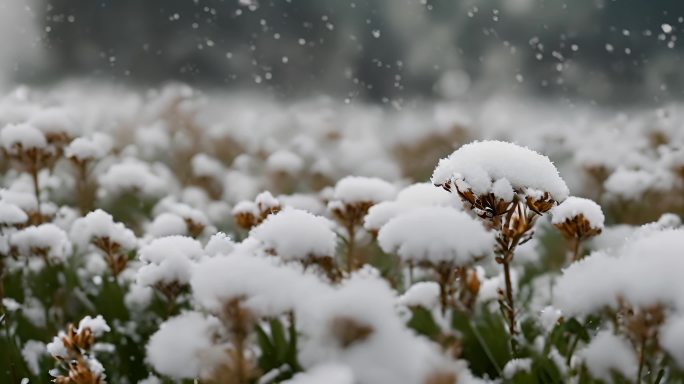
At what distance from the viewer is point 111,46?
14883 mm

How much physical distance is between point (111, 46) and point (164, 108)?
898 cm

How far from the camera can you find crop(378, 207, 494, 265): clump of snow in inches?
39.3

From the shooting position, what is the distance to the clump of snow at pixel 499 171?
3.62ft

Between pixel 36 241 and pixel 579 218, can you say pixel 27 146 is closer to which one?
pixel 36 241

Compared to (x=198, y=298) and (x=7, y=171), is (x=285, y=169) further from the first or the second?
(x=198, y=298)

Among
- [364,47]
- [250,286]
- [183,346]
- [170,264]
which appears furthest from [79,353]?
[364,47]

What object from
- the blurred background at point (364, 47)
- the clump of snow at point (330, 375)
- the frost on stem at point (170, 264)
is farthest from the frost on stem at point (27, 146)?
the blurred background at point (364, 47)

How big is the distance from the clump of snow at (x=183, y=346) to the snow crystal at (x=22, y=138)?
123 centimetres

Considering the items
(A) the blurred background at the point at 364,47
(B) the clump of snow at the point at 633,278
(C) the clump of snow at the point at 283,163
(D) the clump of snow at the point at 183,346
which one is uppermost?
(A) the blurred background at the point at 364,47

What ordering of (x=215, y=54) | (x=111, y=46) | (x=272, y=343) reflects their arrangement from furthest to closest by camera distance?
(x=215, y=54), (x=111, y=46), (x=272, y=343)

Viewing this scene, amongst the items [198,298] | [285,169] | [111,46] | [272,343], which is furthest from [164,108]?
[111,46]

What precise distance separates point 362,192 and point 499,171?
0.61 m

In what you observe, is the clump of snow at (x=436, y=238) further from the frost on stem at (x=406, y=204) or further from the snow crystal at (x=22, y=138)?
the snow crystal at (x=22, y=138)

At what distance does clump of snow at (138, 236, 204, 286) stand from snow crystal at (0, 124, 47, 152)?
86 cm
